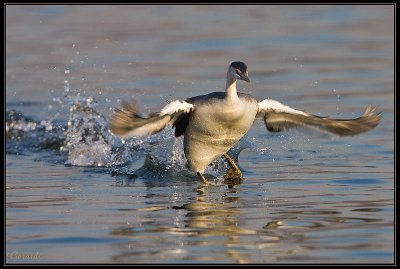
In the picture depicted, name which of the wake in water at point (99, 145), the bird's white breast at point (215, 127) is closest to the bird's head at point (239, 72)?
the bird's white breast at point (215, 127)

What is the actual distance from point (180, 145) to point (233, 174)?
33.5 inches

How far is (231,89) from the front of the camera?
10.1 m

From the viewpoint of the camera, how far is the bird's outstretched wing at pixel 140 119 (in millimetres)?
9523

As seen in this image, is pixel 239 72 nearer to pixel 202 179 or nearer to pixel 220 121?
pixel 220 121

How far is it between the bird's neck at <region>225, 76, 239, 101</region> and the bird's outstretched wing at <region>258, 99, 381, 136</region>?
0.53 meters

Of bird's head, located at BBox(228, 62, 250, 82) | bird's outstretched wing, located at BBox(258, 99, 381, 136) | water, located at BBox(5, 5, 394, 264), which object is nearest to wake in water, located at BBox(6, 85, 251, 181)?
water, located at BBox(5, 5, 394, 264)

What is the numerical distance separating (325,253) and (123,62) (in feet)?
37.8

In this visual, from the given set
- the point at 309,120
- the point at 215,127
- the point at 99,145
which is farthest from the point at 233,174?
the point at 99,145

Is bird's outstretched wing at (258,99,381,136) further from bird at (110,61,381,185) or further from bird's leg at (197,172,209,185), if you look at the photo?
bird's leg at (197,172,209,185)

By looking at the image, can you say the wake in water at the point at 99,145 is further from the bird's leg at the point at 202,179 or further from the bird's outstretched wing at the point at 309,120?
the bird's outstretched wing at the point at 309,120

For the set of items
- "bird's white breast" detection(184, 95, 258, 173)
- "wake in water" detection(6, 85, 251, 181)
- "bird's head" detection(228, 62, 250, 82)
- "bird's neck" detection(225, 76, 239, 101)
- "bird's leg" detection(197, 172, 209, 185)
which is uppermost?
"bird's head" detection(228, 62, 250, 82)

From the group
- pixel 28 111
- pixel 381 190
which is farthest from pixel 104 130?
pixel 381 190

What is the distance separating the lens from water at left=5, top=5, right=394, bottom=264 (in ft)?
26.3

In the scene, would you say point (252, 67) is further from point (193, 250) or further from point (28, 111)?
point (193, 250)
